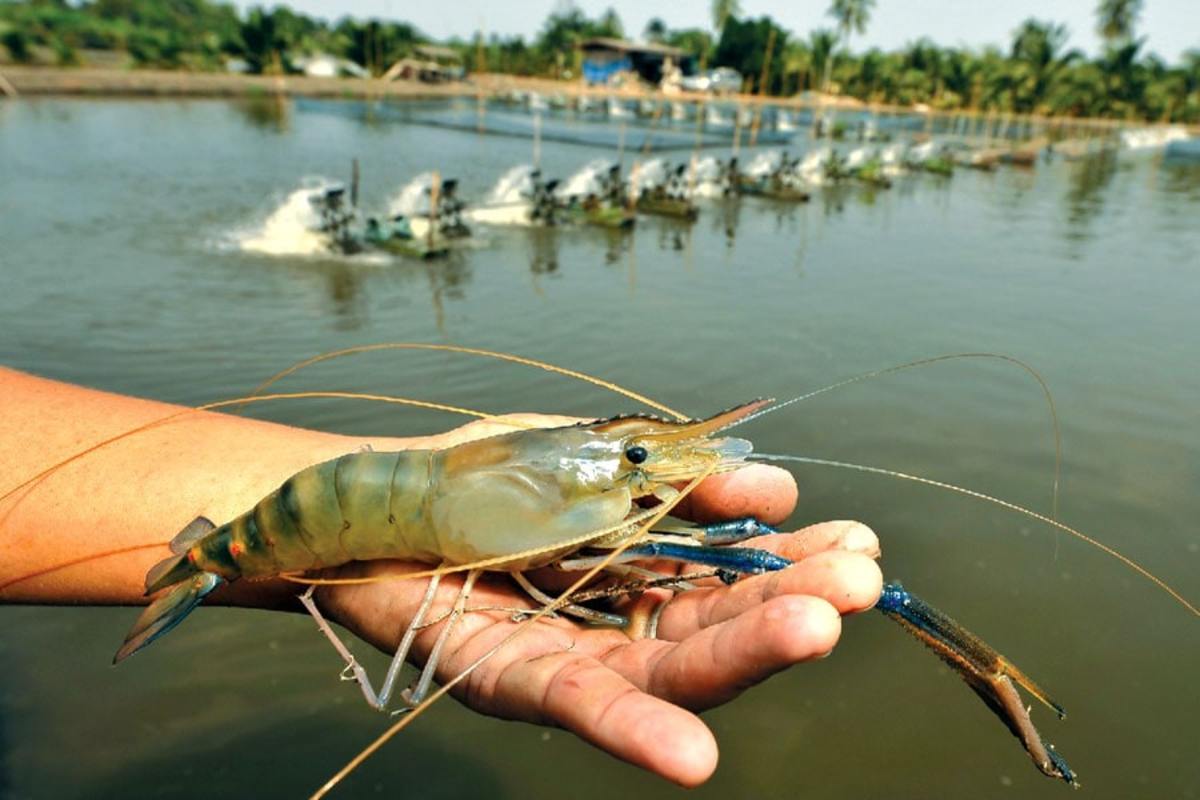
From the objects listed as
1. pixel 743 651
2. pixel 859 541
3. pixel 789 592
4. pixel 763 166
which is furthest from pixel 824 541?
pixel 763 166

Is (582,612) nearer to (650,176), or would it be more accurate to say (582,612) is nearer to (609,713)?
(609,713)

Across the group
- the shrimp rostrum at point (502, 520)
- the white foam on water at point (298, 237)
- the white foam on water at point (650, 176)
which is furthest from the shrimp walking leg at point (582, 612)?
the white foam on water at point (650, 176)

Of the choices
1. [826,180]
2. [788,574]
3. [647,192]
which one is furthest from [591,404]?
[826,180]

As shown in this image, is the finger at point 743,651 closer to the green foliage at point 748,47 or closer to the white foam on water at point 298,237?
the white foam on water at point 298,237

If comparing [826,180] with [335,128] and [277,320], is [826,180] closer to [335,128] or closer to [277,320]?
[277,320]

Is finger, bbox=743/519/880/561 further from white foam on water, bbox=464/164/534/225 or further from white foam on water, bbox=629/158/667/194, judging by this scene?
white foam on water, bbox=629/158/667/194
